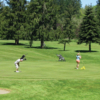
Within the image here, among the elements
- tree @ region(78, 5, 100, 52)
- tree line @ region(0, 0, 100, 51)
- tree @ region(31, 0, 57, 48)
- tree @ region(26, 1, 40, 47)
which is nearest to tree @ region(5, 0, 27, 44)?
tree line @ region(0, 0, 100, 51)

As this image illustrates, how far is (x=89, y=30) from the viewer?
→ 176ft

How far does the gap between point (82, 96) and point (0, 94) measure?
16.9 feet

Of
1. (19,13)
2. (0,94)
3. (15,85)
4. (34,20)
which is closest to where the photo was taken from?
(0,94)

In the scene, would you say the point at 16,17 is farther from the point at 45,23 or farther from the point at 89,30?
the point at 89,30

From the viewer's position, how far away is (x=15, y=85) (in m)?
15.6

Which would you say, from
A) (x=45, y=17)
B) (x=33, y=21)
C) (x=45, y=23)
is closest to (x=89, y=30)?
(x=45, y=17)

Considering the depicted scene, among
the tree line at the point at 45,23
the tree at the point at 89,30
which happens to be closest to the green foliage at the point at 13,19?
the tree line at the point at 45,23

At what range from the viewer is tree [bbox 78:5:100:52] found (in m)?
53.7

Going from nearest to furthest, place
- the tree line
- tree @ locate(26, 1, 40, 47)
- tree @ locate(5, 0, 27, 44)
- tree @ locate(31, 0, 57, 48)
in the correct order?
the tree line → tree @ locate(31, 0, 57, 48) → tree @ locate(26, 1, 40, 47) → tree @ locate(5, 0, 27, 44)

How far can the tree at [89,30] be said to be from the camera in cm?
5366

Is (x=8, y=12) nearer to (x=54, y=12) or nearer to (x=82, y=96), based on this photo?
(x=54, y=12)

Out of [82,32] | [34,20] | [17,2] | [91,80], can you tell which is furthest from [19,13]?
[91,80]

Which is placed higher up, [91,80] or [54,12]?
[54,12]

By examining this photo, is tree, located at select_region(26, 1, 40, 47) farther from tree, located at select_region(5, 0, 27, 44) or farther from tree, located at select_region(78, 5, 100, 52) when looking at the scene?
tree, located at select_region(78, 5, 100, 52)
